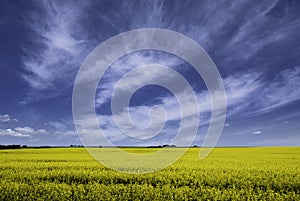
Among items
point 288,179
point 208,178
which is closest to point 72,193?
point 208,178

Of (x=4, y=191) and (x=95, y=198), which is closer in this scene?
(x=95, y=198)

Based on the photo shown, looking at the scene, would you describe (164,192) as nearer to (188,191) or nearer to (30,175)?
(188,191)

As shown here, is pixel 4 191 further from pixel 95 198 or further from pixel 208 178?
pixel 208 178

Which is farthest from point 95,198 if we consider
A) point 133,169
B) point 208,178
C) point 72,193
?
point 133,169

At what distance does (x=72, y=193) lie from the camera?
483 inches

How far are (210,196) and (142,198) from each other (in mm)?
2550

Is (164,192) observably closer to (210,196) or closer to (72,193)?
(210,196)

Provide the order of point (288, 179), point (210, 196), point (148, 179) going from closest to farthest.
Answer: point (210, 196) → point (288, 179) → point (148, 179)

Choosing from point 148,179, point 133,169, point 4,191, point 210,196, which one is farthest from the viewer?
point 133,169

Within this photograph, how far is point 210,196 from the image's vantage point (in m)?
11.1

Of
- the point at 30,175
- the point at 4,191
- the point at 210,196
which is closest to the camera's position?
the point at 210,196

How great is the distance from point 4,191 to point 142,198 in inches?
228

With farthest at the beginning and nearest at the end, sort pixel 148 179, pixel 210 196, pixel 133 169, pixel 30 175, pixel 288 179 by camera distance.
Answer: pixel 133 169 → pixel 30 175 → pixel 148 179 → pixel 288 179 → pixel 210 196

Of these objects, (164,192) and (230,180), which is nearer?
(164,192)
